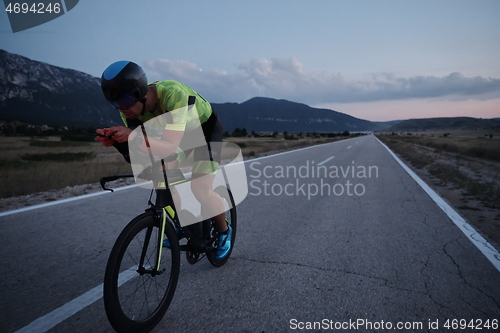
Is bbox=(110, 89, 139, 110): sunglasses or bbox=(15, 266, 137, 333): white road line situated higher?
bbox=(110, 89, 139, 110): sunglasses

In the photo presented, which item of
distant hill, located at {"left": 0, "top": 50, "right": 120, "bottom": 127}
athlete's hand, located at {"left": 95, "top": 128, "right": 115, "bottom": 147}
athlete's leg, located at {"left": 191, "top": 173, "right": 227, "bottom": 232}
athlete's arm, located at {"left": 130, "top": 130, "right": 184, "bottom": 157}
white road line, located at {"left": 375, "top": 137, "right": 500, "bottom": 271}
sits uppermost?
distant hill, located at {"left": 0, "top": 50, "right": 120, "bottom": 127}

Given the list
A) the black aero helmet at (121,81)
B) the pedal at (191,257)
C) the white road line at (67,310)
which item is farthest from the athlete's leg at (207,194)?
the black aero helmet at (121,81)

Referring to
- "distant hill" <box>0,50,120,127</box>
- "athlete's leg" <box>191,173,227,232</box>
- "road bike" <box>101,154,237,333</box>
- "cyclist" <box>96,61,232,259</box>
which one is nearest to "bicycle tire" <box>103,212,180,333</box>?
"road bike" <box>101,154,237,333</box>

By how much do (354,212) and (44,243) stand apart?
468 centimetres

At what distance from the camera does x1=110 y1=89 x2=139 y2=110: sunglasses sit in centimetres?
180

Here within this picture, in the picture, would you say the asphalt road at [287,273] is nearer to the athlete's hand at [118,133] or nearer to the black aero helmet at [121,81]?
the athlete's hand at [118,133]

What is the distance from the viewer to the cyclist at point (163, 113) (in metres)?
1.73

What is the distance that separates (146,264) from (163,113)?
1120 mm

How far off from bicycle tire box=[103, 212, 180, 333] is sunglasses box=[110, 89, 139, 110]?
0.75 m

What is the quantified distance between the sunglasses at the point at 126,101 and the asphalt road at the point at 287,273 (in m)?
1.53

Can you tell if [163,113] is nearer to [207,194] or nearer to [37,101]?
[207,194]

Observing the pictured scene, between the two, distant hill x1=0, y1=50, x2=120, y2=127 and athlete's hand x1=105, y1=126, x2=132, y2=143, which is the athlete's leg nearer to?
athlete's hand x1=105, y1=126, x2=132, y2=143

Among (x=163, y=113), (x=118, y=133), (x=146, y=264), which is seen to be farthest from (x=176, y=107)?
(x=146, y=264)

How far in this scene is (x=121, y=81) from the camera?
175cm
